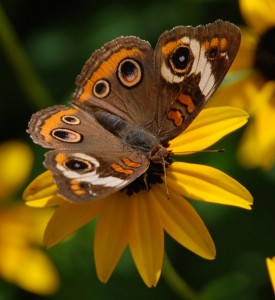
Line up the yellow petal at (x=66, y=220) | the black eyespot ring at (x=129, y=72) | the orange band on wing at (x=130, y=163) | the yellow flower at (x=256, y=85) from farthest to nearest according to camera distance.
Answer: the yellow flower at (x=256, y=85), the black eyespot ring at (x=129, y=72), the yellow petal at (x=66, y=220), the orange band on wing at (x=130, y=163)

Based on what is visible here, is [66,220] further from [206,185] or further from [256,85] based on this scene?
[256,85]

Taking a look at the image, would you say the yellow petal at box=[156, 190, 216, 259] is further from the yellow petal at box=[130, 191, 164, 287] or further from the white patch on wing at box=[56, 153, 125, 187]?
the white patch on wing at box=[56, 153, 125, 187]

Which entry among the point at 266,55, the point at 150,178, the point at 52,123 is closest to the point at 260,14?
the point at 266,55

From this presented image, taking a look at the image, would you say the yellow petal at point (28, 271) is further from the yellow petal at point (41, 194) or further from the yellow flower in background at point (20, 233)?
the yellow petal at point (41, 194)

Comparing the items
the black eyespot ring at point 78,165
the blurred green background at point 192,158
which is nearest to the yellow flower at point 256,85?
the blurred green background at point 192,158

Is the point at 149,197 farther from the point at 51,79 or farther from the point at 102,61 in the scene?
the point at 51,79

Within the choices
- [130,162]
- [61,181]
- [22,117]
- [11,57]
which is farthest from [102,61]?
[22,117]

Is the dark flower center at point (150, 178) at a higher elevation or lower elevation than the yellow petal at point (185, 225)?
higher
